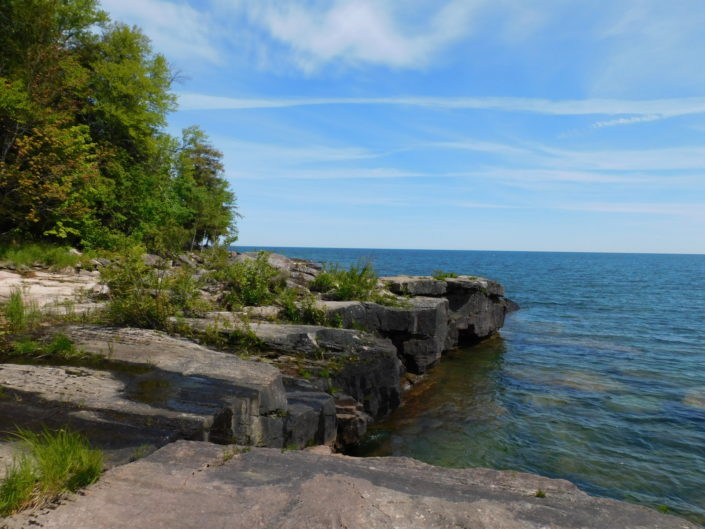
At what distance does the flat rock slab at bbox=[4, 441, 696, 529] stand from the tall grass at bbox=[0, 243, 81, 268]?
15.0 metres

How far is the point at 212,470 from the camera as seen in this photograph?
3.79 m

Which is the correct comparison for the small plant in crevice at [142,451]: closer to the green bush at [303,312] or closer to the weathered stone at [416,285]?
the green bush at [303,312]

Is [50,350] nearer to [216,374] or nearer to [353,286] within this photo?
[216,374]

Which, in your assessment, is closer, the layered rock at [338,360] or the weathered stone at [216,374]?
Result: the weathered stone at [216,374]

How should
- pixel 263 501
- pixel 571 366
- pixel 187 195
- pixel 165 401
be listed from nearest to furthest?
1. pixel 263 501
2. pixel 165 401
3. pixel 571 366
4. pixel 187 195

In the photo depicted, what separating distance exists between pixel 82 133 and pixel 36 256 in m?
8.77

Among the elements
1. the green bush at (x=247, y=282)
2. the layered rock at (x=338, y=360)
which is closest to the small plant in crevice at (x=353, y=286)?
the green bush at (x=247, y=282)

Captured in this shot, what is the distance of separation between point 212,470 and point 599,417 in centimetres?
1116

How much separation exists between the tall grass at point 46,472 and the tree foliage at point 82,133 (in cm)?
751

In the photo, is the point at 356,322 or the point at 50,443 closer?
the point at 50,443

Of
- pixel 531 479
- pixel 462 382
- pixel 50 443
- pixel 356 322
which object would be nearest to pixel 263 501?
pixel 50 443

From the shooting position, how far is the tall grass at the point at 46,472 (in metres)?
2.98

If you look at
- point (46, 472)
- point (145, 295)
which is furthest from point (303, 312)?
point (46, 472)

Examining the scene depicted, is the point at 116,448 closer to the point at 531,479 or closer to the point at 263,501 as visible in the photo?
the point at 263,501
